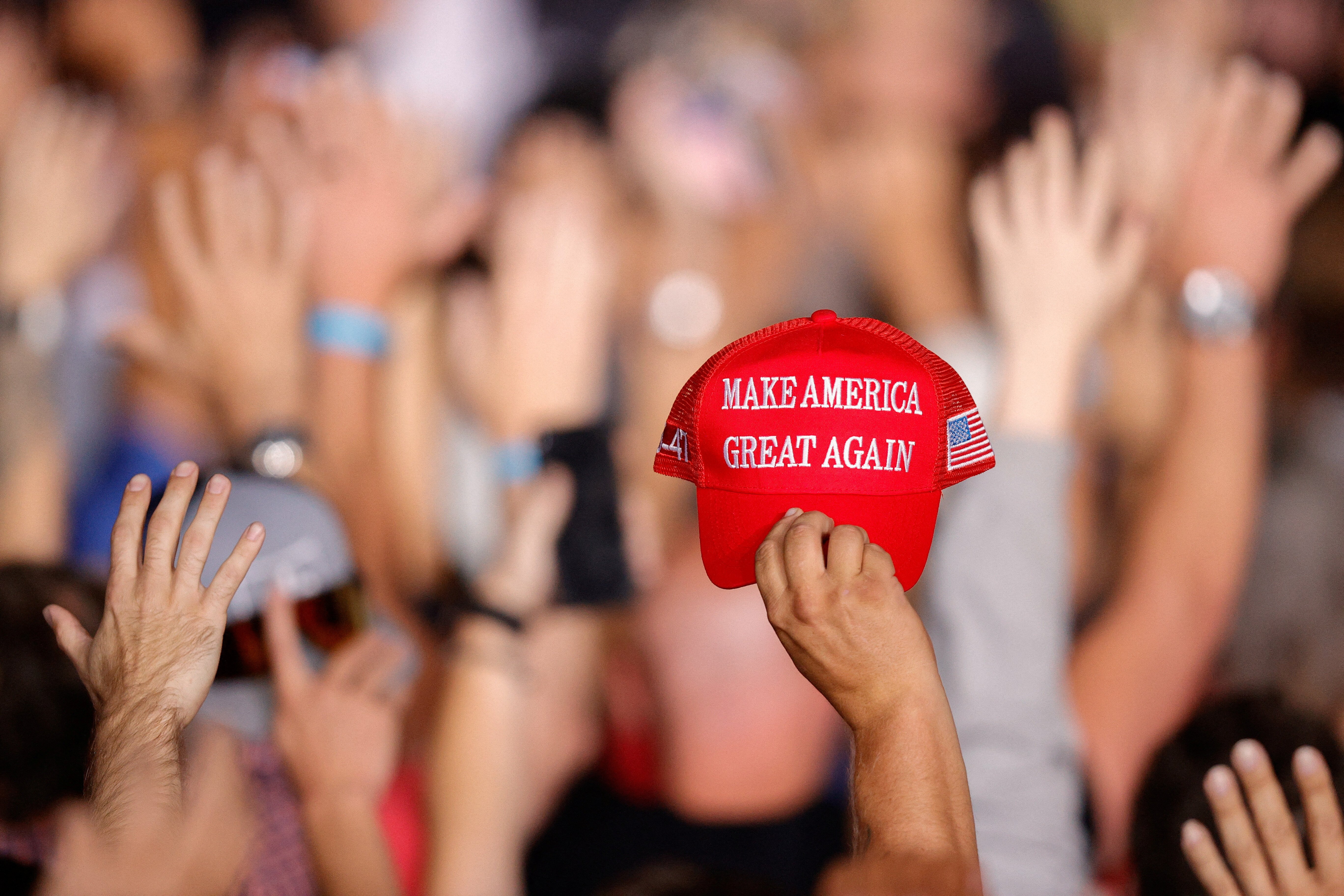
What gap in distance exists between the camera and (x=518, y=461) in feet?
5.81

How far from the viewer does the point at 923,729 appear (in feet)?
2.57

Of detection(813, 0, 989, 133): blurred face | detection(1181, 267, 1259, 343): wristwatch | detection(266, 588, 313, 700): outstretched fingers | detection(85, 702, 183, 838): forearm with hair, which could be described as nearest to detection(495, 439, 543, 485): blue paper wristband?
detection(266, 588, 313, 700): outstretched fingers

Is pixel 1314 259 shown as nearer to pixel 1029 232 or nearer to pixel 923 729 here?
pixel 1029 232

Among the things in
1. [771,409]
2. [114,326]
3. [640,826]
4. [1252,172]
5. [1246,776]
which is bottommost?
[640,826]

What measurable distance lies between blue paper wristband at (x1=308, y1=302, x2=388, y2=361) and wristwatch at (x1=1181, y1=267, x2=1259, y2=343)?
1.37 meters

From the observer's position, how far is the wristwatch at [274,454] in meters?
1.64

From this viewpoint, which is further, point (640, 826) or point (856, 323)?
point (640, 826)

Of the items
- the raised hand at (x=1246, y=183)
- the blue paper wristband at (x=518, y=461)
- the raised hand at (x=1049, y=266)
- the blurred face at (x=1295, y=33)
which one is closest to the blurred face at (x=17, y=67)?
the blue paper wristband at (x=518, y=461)

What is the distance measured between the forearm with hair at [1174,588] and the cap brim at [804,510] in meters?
0.66

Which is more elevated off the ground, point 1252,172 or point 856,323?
point 1252,172

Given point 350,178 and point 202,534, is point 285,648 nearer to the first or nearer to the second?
point 202,534

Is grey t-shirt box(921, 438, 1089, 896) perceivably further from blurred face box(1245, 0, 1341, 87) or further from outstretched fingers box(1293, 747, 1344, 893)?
blurred face box(1245, 0, 1341, 87)

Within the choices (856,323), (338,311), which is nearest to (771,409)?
(856,323)

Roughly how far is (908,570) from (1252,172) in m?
1.06
